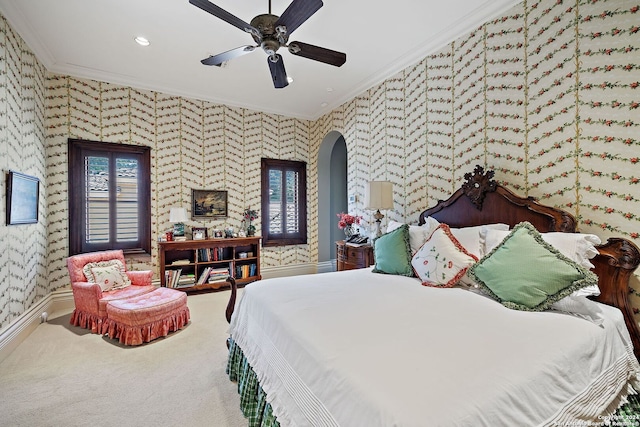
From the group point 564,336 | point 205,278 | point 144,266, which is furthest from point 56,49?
point 564,336

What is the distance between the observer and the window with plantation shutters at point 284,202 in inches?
202

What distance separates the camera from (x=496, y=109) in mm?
2582

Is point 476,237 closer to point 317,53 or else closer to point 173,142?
point 317,53

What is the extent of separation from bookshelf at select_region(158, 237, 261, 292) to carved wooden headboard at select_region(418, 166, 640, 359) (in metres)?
2.91

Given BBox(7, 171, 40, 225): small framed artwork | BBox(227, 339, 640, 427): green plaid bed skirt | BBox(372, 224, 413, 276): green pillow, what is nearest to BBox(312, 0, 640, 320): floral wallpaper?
BBox(227, 339, 640, 427): green plaid bed skirt

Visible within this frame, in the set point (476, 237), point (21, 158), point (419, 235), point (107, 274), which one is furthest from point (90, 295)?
point (476, 237)

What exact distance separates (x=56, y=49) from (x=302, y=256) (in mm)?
4380

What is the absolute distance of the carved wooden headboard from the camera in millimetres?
1736

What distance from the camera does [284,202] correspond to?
5.30m

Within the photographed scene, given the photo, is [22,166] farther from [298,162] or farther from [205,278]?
[298,162]

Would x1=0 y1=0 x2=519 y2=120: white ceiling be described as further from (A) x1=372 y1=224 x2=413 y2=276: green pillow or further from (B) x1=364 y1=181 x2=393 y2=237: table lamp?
(A) x1=372 y1=224 x2=413 y2=276: green pillow

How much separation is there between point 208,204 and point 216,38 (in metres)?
2.46

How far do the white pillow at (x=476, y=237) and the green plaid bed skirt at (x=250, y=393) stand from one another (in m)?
1.80

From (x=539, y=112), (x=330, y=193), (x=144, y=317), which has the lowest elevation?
(x=144, y=317)
